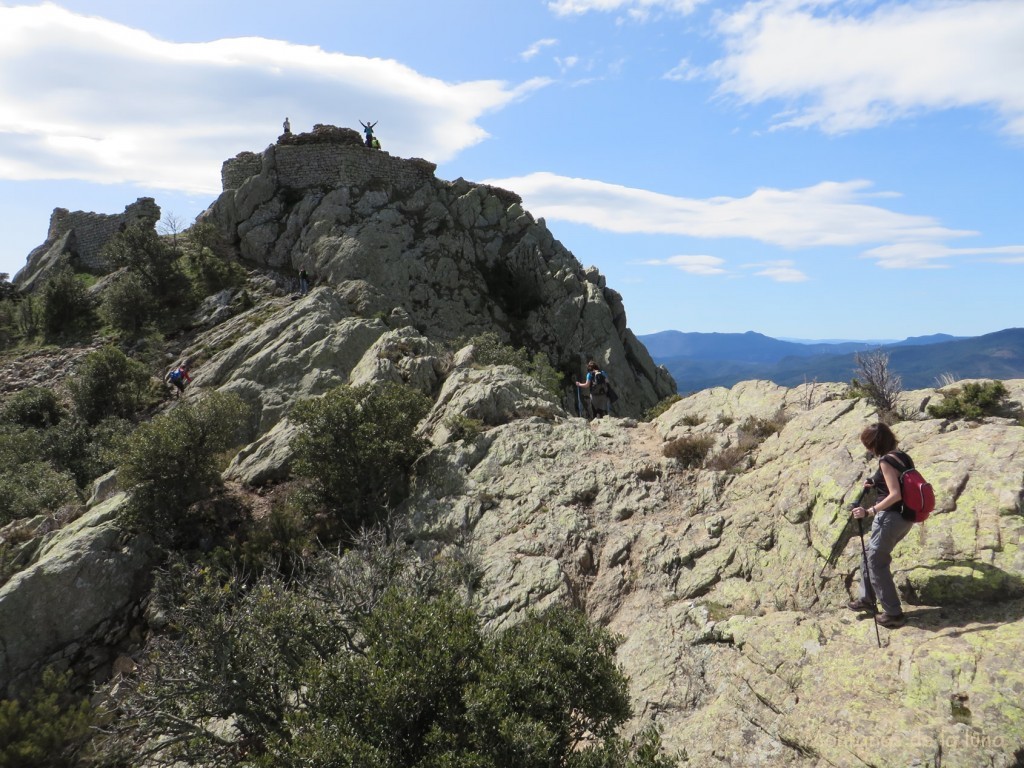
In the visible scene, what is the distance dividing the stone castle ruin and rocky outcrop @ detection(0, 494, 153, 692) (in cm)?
3657

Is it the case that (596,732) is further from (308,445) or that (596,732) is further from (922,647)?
(308,445)

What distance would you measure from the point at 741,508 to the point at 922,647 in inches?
214

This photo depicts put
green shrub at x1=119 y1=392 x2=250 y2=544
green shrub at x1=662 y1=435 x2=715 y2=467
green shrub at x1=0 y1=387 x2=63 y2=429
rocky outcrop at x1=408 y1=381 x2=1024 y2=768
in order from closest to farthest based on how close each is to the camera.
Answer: rocky outcrop at x1=408 y1=381 x2=1024 y2=768 < green shrub at x1=662 y1=435 x2=715 y2=467 < green shrub at x1=119 y1=392 x2=250 y2=544 < green shrub at x1=0 y1=387 x2=63 y2=429

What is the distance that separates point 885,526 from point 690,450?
25.1 feet

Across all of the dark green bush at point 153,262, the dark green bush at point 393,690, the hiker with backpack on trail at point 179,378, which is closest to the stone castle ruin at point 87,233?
the dark green bush at point 153,262

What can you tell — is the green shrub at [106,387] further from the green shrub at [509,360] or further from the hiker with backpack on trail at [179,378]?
the green shrub at [509,360]

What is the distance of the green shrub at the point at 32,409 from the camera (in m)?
29.9

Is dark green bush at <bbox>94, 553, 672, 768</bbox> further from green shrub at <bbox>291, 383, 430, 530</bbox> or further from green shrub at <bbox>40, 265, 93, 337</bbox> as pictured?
green shrub at <bbox>40, 265, 93, 337</bbox>

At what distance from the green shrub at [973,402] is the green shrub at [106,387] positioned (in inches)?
1321

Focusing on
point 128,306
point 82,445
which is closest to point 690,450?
point 82,445

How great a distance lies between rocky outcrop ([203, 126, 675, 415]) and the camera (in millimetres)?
39281

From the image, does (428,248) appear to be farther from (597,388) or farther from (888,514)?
(888,514)

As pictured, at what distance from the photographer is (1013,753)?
6.74 meters

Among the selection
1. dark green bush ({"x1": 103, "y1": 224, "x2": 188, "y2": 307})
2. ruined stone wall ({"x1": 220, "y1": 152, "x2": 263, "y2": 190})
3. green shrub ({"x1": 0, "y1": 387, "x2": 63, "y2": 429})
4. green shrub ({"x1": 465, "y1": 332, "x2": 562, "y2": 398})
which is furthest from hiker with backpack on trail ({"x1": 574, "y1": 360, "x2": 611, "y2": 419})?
ruined stone wall ({"x1": 220, "y1": 152, "x2": 263, "y2": 190})
